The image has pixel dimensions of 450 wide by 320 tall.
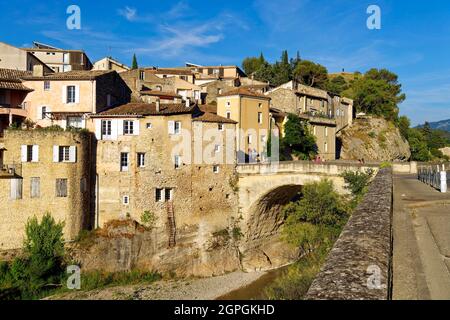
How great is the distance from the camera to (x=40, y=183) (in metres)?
32.1

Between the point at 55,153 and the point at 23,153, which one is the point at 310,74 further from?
the point at 23,153

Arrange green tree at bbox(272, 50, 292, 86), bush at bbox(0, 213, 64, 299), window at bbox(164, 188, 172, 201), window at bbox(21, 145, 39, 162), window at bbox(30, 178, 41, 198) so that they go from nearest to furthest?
bush at bbox(0, 213, 64, 299) → window at bbox(21, 145, 39, 162) → window at bbox(30, 178, 41, 198) → window at bbox(164, 188, 172, 201) → green tree at bbox(272, 50, 292, 86)

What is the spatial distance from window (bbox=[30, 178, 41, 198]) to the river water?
1695 centimetres

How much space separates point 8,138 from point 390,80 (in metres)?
92.0

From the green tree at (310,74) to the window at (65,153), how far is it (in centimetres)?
6907

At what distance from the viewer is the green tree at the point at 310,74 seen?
305ft

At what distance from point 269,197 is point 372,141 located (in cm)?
3554

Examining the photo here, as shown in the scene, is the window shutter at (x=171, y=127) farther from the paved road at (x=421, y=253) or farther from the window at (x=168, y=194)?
the paved road at (x=421, y=253)

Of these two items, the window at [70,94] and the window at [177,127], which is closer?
the window at [70,94]

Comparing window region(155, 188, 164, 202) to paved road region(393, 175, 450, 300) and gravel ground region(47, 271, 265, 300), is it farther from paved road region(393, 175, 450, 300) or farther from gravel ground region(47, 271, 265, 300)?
paved road region(393, 175, 450, 300)

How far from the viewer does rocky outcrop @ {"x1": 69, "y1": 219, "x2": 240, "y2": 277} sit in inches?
1320

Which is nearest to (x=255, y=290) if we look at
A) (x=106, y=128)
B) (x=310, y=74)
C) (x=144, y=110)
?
(x=144, y=110)

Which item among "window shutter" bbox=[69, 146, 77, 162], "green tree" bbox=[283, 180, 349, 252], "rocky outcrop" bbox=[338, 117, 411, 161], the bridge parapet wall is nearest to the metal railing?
the bridge parapet wall

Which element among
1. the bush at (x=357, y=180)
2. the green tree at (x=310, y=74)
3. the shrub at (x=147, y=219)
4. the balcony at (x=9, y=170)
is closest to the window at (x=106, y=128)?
the balcony at (x=9, y=170)
